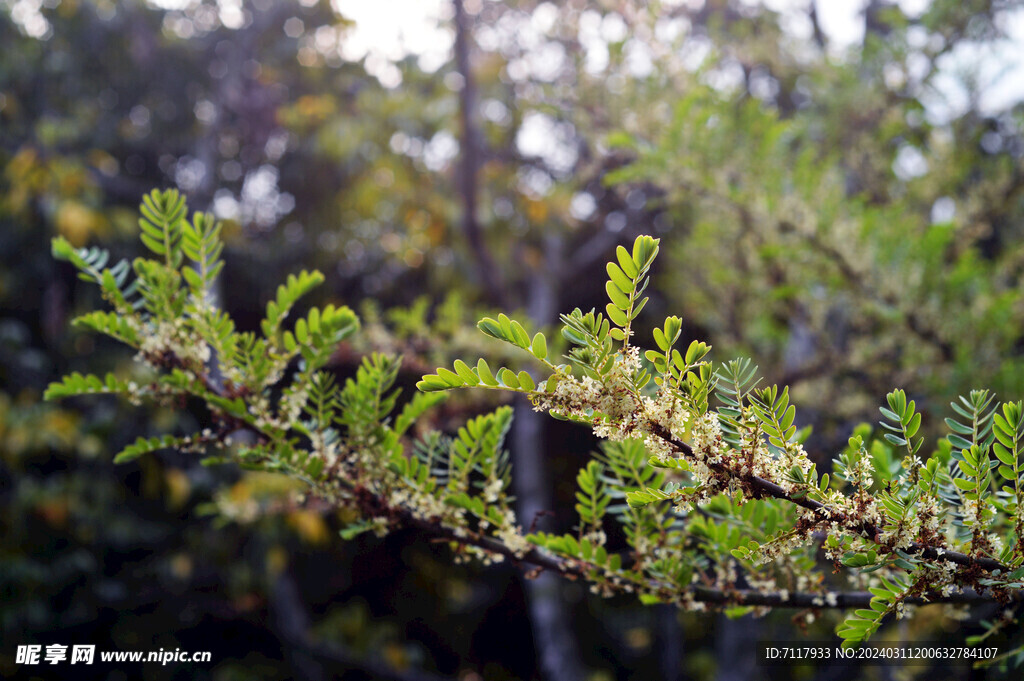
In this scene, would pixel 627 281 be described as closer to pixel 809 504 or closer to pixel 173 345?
pixel 809 504

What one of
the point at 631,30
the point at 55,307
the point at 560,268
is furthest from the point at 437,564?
the point at 631,30

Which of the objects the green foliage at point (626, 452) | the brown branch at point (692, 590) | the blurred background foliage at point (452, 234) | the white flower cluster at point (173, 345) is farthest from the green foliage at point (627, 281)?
the blurred background foliage at point (452, 234)

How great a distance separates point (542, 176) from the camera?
375 centimetres

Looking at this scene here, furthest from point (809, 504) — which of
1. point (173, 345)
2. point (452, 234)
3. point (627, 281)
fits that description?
point (452, 234)

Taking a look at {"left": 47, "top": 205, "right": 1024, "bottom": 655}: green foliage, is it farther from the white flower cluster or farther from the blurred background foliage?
the blurred background foliage

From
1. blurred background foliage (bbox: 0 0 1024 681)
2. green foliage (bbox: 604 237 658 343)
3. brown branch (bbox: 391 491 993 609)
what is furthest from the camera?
blurred background foliage (bbox: 0 0 1024 681)

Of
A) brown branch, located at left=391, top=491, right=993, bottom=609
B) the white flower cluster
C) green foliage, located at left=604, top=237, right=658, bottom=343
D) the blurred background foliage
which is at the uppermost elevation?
the blurred background foliage

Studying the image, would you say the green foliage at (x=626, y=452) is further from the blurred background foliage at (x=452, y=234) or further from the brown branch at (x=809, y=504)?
the blurred background foliage at (x=452, y=234)

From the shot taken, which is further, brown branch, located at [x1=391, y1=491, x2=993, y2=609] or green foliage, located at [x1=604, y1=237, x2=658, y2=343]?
brown branch, located at [x1=391, y1=491, x2=993, y2=609]

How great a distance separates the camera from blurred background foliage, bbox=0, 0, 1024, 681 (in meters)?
1.82

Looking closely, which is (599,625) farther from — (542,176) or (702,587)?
(702,587)

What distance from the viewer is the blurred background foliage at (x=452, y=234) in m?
1.82

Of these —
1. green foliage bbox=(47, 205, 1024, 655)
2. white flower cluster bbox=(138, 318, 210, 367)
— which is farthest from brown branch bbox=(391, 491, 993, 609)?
white flower cluster bbox=(138, 318, 210, 367)

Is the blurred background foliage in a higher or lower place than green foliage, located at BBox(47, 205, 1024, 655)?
higher
